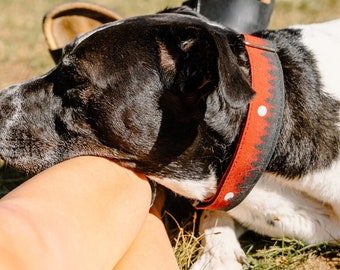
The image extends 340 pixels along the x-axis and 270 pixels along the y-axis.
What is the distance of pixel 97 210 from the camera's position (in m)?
2.24

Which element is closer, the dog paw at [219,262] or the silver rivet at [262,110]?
the silver rivet at [262,110]

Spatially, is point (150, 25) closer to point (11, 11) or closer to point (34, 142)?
point (34, 142)

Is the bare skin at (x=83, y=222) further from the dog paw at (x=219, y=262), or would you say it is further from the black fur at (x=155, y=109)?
the dog paw at (x=219, y=262)

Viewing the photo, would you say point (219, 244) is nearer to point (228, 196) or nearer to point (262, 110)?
point (228, 196)

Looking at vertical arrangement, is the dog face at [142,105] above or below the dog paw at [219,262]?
above

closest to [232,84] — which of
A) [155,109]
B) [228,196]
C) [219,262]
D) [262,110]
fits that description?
[262,110]

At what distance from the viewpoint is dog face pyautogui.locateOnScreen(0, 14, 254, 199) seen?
2.63 metres

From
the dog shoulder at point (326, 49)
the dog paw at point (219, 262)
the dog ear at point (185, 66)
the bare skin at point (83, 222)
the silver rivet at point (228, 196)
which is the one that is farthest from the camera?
the dog paw at point (219, 262)

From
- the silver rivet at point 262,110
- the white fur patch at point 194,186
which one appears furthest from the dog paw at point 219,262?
the silver rivet at point 262,110

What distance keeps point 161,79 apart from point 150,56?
0.40 feet

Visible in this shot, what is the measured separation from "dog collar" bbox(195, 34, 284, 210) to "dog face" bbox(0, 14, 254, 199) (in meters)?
0.10

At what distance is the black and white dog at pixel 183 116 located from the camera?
2641mm

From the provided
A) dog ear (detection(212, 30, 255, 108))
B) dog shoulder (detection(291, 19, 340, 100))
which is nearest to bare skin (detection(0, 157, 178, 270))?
dog ear (detection(212, 30, 255, 108))

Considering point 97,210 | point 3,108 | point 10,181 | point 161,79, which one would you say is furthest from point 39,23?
point 97,210
